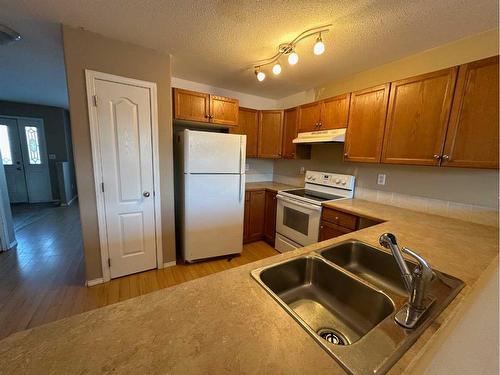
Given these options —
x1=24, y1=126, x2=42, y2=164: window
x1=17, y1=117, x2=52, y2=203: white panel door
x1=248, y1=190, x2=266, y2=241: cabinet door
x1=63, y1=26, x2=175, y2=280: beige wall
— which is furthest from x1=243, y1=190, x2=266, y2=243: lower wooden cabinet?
x1=24, y1=126, x2=42, y2=164: window

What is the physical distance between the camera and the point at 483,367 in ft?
0.89

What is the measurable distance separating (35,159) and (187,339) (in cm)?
673

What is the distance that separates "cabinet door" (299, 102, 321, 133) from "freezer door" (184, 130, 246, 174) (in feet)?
3.01

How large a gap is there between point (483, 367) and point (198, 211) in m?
2.33

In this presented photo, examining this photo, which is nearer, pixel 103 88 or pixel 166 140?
pixel 103 88

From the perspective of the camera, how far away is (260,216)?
10.3 ft

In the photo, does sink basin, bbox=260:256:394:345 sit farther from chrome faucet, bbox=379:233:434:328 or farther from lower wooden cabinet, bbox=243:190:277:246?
lower wooden cabinet, bbox=243:190:277:246

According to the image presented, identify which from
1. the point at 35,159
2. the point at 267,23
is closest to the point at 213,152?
the point at 267,23

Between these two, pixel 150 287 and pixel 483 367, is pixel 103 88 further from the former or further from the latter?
pixel 483 367

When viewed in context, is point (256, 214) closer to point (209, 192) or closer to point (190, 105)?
point (209, 192)

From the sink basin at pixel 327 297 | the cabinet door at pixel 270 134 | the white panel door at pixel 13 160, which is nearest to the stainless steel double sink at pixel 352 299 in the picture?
the sink basin at pixel 327 297

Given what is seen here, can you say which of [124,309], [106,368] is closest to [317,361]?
[106,368]

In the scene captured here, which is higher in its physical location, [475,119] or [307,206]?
[475,119]

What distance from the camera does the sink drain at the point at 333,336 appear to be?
849 millimetres
